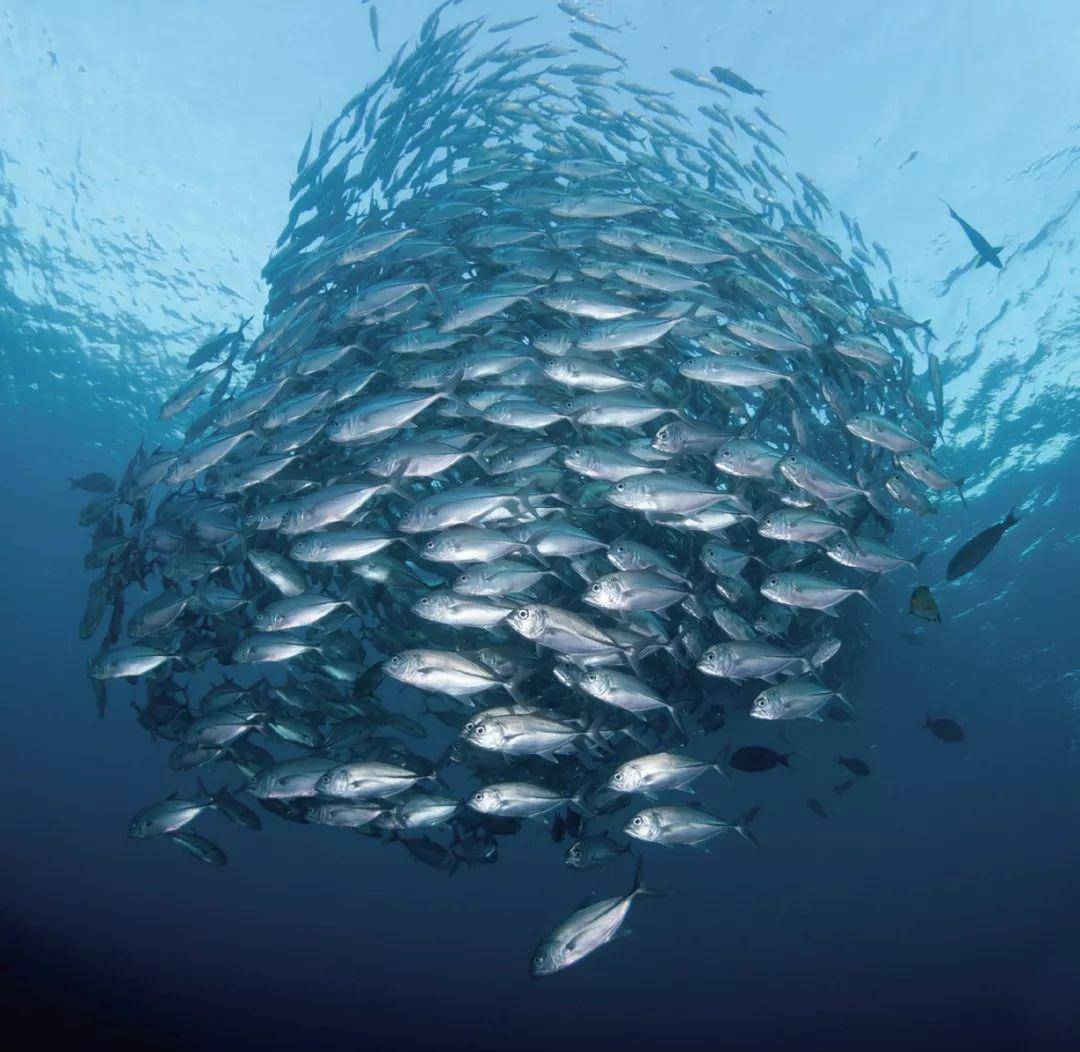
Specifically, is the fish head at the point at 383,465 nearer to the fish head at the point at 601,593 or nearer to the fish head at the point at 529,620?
the fish head at the point at 529,620

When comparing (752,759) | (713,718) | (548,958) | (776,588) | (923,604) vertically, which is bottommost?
(548,958)

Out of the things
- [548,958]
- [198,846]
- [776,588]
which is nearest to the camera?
[548,958]

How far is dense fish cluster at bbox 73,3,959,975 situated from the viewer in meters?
5.92

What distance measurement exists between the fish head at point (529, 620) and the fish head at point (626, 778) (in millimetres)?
1600

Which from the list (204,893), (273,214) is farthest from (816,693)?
(204,893)

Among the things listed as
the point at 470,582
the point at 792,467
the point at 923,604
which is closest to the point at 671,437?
the point at 792,467

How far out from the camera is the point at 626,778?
19.9 ft

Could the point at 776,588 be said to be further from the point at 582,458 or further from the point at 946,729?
the point at 946,729

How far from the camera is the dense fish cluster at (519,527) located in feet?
19.4

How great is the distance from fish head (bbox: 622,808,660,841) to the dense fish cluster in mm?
27

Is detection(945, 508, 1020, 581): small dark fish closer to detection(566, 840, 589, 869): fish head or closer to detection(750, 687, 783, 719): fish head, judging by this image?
detection(750, 687, 783, 719): fish head

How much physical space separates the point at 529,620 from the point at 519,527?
0.96 metres

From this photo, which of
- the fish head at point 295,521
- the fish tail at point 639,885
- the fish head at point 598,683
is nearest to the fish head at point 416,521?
the fish head at point 295,521

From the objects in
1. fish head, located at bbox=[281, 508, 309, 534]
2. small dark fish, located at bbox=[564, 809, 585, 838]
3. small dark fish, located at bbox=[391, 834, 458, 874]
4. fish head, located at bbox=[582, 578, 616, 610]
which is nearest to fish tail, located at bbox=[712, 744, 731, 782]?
small dark fish, located at bbox=[564, 809, 585, 838]
